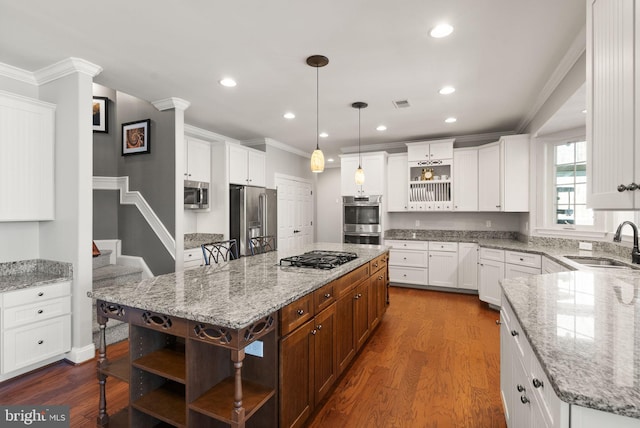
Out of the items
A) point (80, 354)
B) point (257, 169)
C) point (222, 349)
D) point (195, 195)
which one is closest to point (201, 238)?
point (195, 195)

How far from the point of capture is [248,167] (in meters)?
5.15

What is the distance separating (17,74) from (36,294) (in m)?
2.04

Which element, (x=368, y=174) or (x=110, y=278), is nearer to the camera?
(x=110, y=278)

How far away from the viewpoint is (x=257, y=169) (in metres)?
5.36

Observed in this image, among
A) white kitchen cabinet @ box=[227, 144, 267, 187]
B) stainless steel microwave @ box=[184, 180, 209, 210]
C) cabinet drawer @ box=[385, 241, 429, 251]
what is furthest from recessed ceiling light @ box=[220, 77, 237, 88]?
cabinet drawer @ box=[385, 241, 429, 251]

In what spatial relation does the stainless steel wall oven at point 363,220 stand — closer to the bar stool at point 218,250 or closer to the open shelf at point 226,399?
the bar stool at point 218,250

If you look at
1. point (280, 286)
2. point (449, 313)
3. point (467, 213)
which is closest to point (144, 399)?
point (280, 286)

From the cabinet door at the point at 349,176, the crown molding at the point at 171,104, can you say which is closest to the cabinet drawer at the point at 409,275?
the cabinet door at the point at 349,176

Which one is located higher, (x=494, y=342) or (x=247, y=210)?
(x=247, y=210)

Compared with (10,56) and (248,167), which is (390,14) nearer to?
(10,56)

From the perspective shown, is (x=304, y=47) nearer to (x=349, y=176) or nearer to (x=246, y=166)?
(x=246, y=166)

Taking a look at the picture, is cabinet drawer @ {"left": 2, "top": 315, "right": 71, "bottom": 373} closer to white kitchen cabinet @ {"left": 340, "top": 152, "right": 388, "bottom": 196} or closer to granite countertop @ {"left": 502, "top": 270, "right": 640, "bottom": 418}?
granite countertop @ {"left": 502, "top": 270, "right": 640, "bottom": 418}

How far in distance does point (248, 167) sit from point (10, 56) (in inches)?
115

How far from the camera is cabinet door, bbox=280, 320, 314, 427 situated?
5.39 ft
